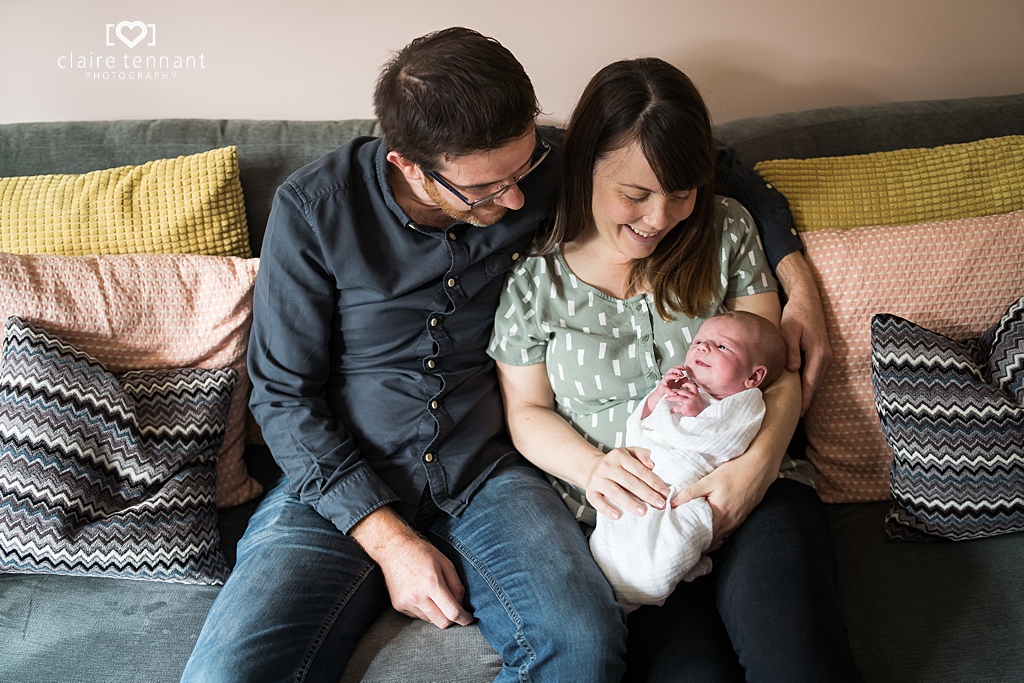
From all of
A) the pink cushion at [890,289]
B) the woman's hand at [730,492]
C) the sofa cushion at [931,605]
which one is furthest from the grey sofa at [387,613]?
the woman's hand at [730,492]

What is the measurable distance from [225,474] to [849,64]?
1.94 m

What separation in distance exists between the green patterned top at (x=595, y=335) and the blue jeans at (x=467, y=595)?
166 millimetres

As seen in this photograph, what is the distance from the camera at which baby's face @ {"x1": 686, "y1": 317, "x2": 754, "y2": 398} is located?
4.94ft

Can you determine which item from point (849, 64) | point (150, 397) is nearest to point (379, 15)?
point (150, 397)

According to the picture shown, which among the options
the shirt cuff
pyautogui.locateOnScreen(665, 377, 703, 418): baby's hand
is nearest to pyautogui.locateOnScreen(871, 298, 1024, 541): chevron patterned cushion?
pyautogui.locateOnScreen(665, 377, 703, 418): baby's hand

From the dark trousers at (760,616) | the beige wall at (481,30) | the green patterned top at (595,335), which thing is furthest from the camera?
the beige wall at (481,30)

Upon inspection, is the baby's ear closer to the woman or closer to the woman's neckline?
the woman

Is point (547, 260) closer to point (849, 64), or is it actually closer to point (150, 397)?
point (150, 397)

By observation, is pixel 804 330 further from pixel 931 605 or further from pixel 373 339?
pixel 373 339

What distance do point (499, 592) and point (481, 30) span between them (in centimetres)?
139

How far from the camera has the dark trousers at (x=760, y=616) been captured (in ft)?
4.24

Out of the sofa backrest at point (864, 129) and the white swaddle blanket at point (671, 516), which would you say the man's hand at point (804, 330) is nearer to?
the white swaddle blanket at point (671, 516)

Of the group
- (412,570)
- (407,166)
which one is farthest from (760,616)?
(407,166)

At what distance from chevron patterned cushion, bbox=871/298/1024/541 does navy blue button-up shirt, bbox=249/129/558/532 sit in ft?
2.59
